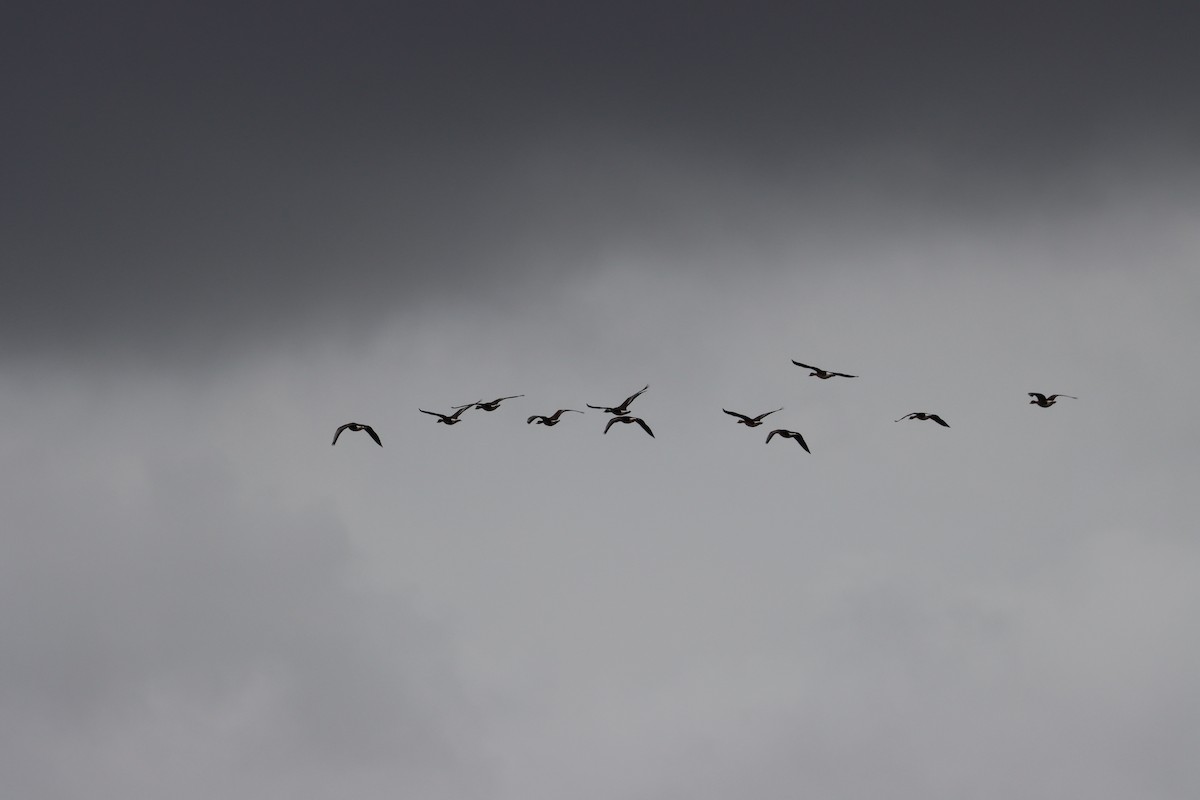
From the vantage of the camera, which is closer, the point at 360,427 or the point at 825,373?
the point at 360,427

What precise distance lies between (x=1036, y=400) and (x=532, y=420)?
134 feet

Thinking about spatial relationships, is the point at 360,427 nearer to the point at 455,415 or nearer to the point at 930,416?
the point at 455,415

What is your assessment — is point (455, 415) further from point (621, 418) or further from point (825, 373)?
point (825, 373)

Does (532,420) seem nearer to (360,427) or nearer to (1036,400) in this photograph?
(360,427)

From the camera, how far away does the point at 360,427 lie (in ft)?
404

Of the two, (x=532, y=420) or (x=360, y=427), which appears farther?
(x=532, y=420)

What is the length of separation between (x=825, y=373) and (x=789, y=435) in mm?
6501

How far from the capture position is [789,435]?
13288cm

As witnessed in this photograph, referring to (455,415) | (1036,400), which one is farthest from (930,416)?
(455,415)

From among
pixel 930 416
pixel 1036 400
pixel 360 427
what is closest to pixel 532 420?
pixel 360 427

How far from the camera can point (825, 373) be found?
444ft

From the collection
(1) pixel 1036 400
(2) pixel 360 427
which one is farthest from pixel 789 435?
(2) pixel 360 427

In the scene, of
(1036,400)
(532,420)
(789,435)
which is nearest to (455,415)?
(532,420)

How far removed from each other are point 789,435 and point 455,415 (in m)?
27.3
